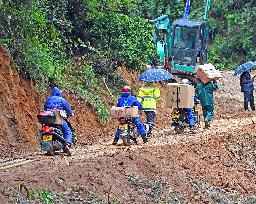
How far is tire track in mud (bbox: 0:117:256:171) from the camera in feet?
46.0

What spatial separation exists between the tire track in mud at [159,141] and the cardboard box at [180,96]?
818mm

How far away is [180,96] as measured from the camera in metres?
18.4

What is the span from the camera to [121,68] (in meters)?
25.8

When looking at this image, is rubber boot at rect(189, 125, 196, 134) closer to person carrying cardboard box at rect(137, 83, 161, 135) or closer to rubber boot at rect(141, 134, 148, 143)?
person carrying cardboard box at rect(137, 83, 161, 135)

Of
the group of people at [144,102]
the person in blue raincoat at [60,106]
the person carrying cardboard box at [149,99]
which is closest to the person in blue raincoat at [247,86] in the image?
the group of people at [144,102]

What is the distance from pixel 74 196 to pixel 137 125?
220 inches

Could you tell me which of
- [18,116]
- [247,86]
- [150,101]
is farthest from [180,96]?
[247,86]

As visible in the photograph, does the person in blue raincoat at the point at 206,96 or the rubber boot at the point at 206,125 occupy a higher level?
the person in blue raincoat at the point at 206,96

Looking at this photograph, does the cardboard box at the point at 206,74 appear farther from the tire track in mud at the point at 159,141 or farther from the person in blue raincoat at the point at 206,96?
the tire track in mud at the point at 159,141

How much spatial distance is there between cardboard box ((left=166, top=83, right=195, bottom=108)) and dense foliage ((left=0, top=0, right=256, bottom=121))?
2.86 meters

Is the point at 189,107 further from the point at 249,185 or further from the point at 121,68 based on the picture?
the point at 121,68

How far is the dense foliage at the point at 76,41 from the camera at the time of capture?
18453mm

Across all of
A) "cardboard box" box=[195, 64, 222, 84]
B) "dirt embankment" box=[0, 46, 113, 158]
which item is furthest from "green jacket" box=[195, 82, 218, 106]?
"dirt embankment" box=[0, 46, 113, 158]

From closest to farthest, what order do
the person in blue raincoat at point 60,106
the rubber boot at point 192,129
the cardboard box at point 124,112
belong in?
the person in blue raincoat at point 60,106, the cardboard box at point 124,112, the rubber boot at point 192,129
